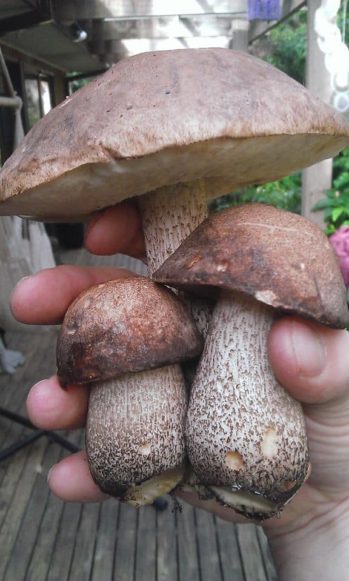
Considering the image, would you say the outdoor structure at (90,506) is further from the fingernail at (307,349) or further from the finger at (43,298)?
the fingernail at (307,349)

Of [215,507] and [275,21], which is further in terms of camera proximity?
[275,21]

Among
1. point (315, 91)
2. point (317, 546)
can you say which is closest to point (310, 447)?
point (317, 546)

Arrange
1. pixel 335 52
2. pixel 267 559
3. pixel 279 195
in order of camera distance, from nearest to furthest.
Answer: pixel 267 559 → pixel 335 52 → pixel 279 195

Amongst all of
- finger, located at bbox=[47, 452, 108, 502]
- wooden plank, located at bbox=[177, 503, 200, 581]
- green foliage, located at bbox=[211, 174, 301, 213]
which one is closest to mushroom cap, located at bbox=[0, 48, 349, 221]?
finger, located at bbox=[47, 452, 108, 502]

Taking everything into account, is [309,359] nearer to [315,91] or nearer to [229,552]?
[229,552]

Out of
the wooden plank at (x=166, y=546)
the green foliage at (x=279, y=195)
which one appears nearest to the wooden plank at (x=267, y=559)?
the wooden plank at (x=166, y=546)

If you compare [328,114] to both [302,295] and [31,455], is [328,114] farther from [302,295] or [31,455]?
[31,455]

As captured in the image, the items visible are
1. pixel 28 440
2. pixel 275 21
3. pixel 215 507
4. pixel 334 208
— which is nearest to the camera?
pixel 215 507
